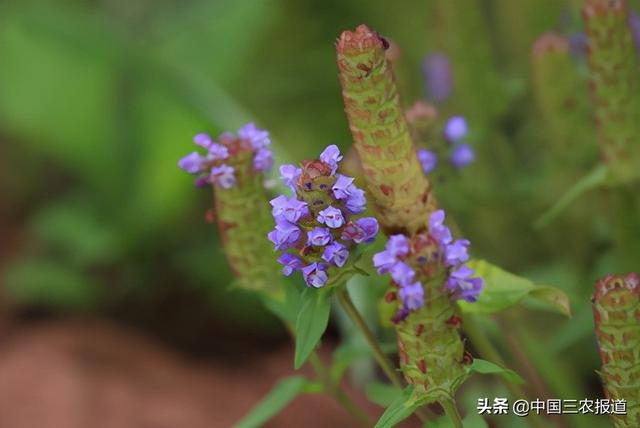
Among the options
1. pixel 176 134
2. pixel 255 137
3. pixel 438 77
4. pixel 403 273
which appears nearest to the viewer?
pixel 403 273

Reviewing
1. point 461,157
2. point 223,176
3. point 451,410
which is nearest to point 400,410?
point 451,410

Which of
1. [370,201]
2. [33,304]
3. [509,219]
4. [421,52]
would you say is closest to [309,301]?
[370,201]

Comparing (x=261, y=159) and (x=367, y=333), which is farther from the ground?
(x=261, y=159)

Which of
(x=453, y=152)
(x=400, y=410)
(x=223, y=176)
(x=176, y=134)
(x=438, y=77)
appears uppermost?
(x=176, y=134)

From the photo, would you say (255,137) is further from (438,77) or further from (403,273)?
(438,77)

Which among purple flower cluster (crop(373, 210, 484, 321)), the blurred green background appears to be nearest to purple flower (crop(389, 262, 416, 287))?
purple flower cluster (crop(373, 210, 484, 321))

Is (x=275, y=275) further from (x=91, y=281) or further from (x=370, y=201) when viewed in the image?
(x=91, y=281)

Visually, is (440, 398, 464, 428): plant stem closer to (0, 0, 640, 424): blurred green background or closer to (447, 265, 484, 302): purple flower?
(447, 265, 484, 302): purple flower
